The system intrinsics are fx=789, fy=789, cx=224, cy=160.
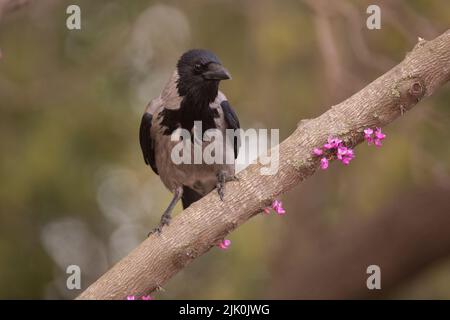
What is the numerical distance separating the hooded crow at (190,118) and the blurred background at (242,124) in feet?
6.23

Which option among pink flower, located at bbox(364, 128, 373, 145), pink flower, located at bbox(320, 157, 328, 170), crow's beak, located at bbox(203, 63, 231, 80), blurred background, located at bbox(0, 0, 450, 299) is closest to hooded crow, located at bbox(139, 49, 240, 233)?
crow's beak, located at bbox(203, 63, 231, 80)

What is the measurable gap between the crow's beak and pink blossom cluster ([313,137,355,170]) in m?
1.08

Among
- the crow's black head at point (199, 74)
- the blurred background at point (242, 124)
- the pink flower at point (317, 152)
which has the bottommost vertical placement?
the pink flower at point (317, 152)

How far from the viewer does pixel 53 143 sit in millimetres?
7305

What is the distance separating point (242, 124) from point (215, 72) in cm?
293

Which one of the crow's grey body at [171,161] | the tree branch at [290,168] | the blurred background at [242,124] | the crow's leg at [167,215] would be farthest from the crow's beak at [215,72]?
the blurred background at [242,124]

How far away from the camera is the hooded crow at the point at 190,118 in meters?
5.03

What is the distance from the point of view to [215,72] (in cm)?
494

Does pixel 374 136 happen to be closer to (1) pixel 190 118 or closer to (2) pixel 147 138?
(1) pixel 190 118

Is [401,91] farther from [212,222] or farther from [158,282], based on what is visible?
[158,282]

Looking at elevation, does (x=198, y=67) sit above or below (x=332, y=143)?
above

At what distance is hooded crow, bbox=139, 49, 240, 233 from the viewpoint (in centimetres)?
503

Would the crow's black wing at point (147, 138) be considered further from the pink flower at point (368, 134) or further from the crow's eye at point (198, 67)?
the pink flower at point (368, 134)

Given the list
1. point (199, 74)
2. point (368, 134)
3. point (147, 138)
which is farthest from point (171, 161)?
point (368, 134)
